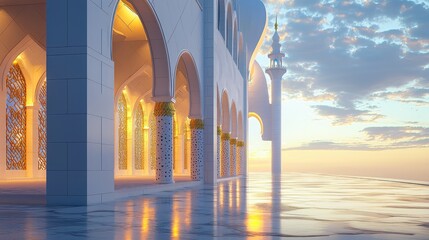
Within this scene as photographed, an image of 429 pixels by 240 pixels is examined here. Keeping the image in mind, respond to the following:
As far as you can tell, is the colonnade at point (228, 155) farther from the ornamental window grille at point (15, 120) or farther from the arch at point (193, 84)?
the ornamental window grille at point (15, 120)

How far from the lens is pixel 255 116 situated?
1507 inches

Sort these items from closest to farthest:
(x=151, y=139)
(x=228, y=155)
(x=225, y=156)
Answer: (x=225, y=156), (x=228, y=155), (x=151, y=139)

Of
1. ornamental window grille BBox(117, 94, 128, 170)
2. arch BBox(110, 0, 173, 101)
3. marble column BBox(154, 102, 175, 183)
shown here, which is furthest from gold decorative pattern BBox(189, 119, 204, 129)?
ornamental window grille BBox(117, 94, 128, 170)

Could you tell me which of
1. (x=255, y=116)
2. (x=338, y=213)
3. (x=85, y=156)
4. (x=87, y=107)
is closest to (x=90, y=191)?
(x=85, y=156)

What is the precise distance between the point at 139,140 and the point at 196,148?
29.8 ft

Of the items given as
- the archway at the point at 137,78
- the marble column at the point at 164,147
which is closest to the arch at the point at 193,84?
the archway at the point at 137,78

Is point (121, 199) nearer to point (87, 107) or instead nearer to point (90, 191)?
point (90, 191)

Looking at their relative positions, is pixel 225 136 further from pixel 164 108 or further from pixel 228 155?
pixel 164 108

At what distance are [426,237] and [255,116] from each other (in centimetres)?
3431

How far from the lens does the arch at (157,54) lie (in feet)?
35.0

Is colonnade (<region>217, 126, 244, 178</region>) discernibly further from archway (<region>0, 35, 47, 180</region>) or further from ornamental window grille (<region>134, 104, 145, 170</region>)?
archway (<region>0, 35, 47, 180</region>)

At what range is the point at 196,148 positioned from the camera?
15.0 meters

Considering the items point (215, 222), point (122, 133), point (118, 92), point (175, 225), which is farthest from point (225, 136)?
point (175, 225)

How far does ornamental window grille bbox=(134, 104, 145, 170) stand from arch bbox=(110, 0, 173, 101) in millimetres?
11509
